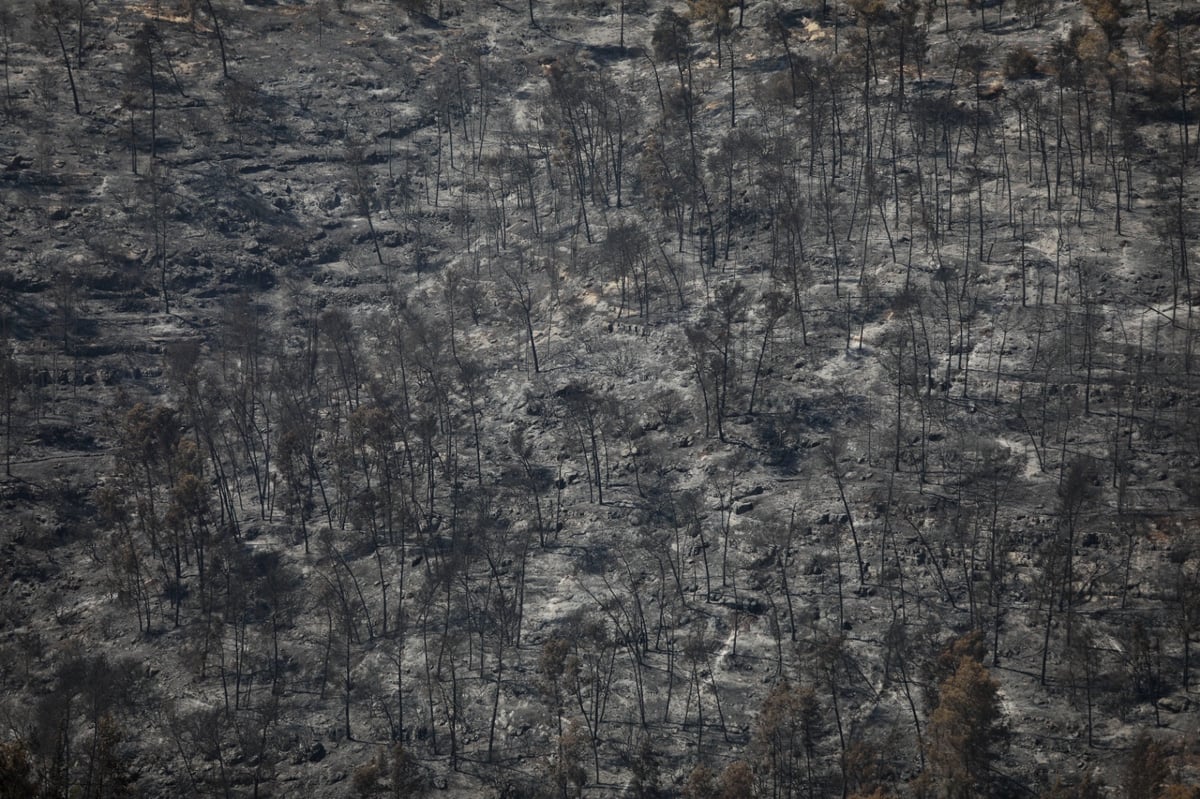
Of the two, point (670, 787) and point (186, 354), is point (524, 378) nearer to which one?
point (186, 354)

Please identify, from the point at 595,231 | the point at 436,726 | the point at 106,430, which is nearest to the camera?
the point at 436,726

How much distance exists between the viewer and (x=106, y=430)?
128250 mm

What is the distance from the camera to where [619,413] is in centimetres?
12075

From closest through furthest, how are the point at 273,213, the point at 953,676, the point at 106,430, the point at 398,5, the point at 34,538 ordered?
the point at 953,676, the point at 34,538, the point at 106,430, the point at 273,213, the point at 398,5

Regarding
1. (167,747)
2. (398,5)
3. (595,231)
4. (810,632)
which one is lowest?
(167,747)

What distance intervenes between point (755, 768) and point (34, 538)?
216 ft

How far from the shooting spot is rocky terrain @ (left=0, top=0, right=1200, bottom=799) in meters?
94.6

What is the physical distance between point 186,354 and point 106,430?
452 inches

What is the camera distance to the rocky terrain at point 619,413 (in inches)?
A: 3725

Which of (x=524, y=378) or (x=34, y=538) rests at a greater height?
(x=524, y=378)

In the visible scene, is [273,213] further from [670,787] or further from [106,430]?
[670,787]

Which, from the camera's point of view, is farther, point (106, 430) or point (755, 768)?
point (106, 430)

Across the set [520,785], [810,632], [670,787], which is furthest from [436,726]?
[810,632]

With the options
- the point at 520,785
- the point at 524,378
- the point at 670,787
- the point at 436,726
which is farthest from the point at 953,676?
the point at 524,378
